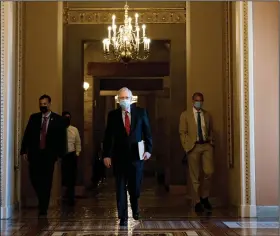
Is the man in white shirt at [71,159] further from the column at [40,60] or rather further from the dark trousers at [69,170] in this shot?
the column at [40,60]

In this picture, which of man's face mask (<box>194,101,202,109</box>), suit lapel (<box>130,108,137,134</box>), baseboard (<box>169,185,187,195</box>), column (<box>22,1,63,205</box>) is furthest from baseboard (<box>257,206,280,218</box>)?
baseboard (<box>169,185,187,195</box>)

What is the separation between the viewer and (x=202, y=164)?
24.5ft

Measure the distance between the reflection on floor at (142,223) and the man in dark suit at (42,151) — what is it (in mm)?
329

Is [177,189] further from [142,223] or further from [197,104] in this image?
[142,223]

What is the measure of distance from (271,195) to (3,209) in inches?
124

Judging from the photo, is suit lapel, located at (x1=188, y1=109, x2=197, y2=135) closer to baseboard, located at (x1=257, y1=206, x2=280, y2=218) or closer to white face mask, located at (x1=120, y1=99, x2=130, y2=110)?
baseboard, located at (x1=257, y1=206, x2=280, y2=218)

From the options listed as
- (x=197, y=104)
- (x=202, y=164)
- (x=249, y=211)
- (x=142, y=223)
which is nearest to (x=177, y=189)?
(x=202, y=164)


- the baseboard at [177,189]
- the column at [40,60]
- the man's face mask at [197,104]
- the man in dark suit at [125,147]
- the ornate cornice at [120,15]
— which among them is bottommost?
the baseboard at [177,189]

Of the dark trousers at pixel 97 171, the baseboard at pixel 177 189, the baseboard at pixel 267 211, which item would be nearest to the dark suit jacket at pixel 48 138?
the baseboard at pixel 267 211

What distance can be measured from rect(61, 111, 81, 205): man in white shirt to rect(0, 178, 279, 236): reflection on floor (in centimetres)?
78

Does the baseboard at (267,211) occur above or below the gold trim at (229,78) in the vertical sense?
below

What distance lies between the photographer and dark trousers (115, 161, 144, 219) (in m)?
5.88

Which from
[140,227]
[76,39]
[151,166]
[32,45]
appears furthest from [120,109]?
[151,166]

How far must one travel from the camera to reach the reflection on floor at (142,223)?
533 cm
